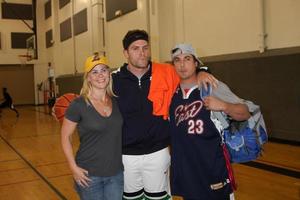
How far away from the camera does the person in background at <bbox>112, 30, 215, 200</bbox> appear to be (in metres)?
2.63

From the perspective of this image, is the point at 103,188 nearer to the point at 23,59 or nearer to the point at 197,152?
the point at 197,152

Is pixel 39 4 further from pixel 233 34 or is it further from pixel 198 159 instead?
pixel 198 159

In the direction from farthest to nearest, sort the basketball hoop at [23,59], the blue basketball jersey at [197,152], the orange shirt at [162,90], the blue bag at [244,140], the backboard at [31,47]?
the basketball hoop at [23,59]
the backboard at [31,47]
the orange shirt at [162,90]
the blue basketball jersey at [197,152]
the blue bag at [244,140]

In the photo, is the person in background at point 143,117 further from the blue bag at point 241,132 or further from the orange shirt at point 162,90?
the blue bag at point 241,132

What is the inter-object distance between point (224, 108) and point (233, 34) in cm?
648

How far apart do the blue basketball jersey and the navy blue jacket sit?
0.22 meters

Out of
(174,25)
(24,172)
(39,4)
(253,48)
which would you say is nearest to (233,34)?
(253,48)

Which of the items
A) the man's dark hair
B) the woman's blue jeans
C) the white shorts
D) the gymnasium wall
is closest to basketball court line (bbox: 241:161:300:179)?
the gymnasium wall

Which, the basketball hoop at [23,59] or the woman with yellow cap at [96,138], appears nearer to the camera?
the woman with yellow cap at [96,138]

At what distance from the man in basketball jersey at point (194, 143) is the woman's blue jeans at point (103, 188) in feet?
1.31

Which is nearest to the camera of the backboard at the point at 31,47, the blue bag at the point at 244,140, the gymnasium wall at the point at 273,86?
the blue bag at the point at 244,140

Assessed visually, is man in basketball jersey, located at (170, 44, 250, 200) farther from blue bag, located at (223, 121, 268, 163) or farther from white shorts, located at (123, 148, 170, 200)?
white shorts, located at (123, 148, 170, 200)

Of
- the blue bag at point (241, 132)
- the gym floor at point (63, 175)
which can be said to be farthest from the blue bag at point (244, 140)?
the gym floor at point (63, 175)

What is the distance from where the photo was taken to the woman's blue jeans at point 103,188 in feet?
7.88
